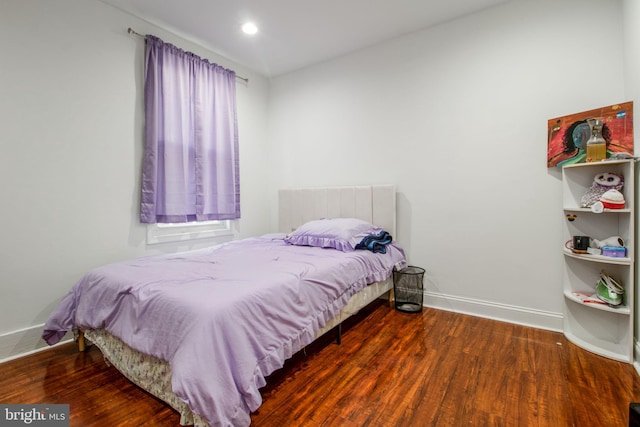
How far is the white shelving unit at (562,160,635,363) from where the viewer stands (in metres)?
2.00

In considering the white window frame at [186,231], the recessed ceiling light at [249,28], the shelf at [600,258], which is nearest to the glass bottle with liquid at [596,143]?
the shelf at [600,258]

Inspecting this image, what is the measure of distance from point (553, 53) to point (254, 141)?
3.20m

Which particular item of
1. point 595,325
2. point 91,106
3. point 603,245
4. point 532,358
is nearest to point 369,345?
point 532,358

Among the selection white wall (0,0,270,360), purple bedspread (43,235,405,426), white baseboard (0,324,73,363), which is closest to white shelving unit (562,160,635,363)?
purple bedspread (43,235,405,426)

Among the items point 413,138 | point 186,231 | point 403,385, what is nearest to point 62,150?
point 186,231

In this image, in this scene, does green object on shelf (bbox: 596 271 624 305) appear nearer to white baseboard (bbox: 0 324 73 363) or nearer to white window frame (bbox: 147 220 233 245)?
white window frame (bbox: 147 220 233 245)

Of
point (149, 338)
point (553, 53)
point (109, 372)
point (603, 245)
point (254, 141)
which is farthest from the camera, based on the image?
point (254, 141)

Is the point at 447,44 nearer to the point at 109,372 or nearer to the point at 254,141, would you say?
the point at 254,141

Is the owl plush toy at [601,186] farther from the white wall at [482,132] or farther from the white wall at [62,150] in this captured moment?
the white wall at [62,150]

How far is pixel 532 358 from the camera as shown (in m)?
2.06

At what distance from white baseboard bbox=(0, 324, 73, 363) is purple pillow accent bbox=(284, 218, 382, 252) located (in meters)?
2.04

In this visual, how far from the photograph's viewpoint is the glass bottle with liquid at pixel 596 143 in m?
2.15

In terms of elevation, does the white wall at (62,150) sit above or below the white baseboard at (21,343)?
above

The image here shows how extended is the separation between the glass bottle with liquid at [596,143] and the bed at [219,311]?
167 cm
